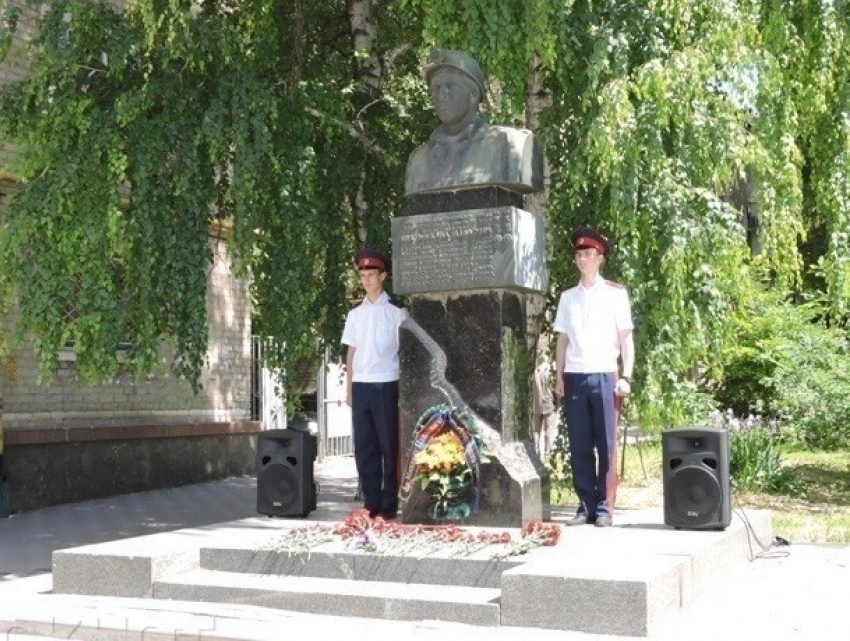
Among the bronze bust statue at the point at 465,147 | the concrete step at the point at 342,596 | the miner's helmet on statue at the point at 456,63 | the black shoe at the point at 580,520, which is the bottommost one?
the concrete step at the point at 342,596

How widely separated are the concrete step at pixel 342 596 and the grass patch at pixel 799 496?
3.27 metres

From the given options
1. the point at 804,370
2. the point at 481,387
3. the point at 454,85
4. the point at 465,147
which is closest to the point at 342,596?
the point at 481,387

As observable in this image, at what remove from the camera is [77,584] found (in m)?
7.30

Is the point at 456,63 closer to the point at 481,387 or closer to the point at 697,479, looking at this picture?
the point at 481,387

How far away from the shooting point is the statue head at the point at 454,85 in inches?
329

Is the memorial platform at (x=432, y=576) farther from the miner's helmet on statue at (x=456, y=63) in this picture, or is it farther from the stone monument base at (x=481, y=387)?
the miner's helmet on statue at (x=456, y=63)

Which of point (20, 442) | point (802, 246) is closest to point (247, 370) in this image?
point (20, 442)

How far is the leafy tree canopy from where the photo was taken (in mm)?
8883

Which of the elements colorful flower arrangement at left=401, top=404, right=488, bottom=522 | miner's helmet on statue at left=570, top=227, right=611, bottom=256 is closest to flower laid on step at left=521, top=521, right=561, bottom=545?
colorful flower arrangement at left=401, top=404, right=488, bottom=522

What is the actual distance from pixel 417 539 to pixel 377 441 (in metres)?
1.55

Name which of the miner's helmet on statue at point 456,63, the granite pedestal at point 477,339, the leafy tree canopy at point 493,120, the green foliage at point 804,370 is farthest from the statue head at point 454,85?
the green foliage at point 804,370

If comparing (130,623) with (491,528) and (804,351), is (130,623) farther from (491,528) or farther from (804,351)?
(804,351)

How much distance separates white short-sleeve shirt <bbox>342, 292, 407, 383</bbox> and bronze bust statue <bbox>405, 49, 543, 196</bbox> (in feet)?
2.87

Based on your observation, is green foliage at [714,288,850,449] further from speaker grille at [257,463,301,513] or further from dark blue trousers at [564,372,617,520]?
speaker grille at [257,463,301,513]
